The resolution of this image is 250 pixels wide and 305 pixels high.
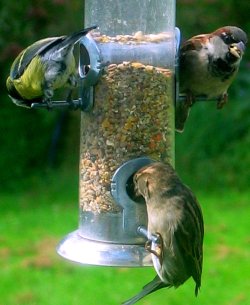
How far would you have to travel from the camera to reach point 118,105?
444cm

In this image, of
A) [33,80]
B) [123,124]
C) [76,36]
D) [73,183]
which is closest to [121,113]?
[123,124]

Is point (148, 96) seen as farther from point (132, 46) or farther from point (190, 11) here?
point (190, 11)

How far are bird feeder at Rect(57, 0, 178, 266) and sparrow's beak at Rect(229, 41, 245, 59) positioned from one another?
31cm

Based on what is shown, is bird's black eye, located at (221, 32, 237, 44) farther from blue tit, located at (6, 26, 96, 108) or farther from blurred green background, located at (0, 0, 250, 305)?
blurred green background, located at (0, 0, 250, 305)

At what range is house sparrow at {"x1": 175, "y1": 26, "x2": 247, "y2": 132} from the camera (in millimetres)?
4648

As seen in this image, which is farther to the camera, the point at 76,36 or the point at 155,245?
the point at 76,36

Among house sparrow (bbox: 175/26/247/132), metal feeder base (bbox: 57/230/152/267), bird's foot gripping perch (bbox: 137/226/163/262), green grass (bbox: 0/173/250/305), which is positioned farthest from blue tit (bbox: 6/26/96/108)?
green grass (bbox: 0/173/250/305)

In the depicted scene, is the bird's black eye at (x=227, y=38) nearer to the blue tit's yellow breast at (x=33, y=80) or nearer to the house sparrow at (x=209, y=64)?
the house sparrow at (x=209, y=64)

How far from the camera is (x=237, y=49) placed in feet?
15.1

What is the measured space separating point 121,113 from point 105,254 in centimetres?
64

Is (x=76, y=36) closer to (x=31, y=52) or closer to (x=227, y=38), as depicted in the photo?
(x=31, y=52)

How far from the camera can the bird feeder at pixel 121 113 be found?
172 inches

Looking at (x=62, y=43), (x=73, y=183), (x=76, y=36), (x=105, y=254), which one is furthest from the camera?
(x=73, y=183)

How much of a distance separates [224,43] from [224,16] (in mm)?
9199
